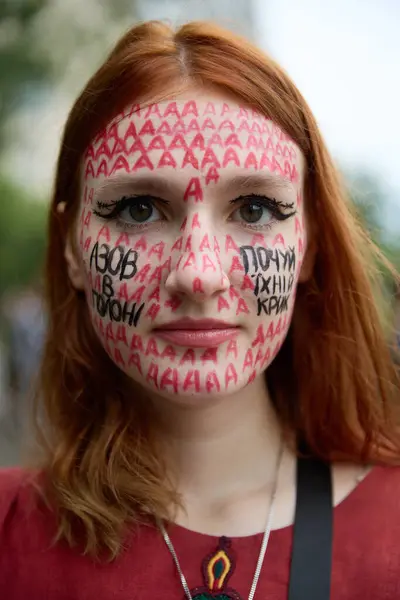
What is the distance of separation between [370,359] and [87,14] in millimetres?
2645

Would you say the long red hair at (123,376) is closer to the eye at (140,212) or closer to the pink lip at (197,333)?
the eye at (140,212)

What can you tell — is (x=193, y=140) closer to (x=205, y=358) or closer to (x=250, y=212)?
(x=250, y=212)

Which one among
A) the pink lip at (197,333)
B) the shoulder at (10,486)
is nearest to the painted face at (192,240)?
the pink lip at (197,333)

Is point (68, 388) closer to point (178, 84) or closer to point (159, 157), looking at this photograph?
point (159, 157)

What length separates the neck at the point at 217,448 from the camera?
52.5 inches

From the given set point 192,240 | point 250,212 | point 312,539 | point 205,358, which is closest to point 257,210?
point 250,212

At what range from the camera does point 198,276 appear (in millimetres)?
1118

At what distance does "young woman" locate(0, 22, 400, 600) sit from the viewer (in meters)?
1.19

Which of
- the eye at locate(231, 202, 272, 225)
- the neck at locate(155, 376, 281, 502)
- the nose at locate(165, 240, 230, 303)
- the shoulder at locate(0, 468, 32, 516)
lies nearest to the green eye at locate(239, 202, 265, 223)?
the eye at locate(231, 202, 272, 225)

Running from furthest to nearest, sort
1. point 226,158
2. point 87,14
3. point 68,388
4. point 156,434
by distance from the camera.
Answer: point 87,14
point 68,388
point 156,434
point 226,158

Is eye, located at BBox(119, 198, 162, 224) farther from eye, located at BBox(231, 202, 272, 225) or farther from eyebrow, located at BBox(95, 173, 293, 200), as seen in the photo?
eye, located at BBox(231, 202, 272, 225)

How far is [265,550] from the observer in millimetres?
1228

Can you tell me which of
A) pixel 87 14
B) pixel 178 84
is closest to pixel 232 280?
pixel 178 84

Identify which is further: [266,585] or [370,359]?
[370,359]
